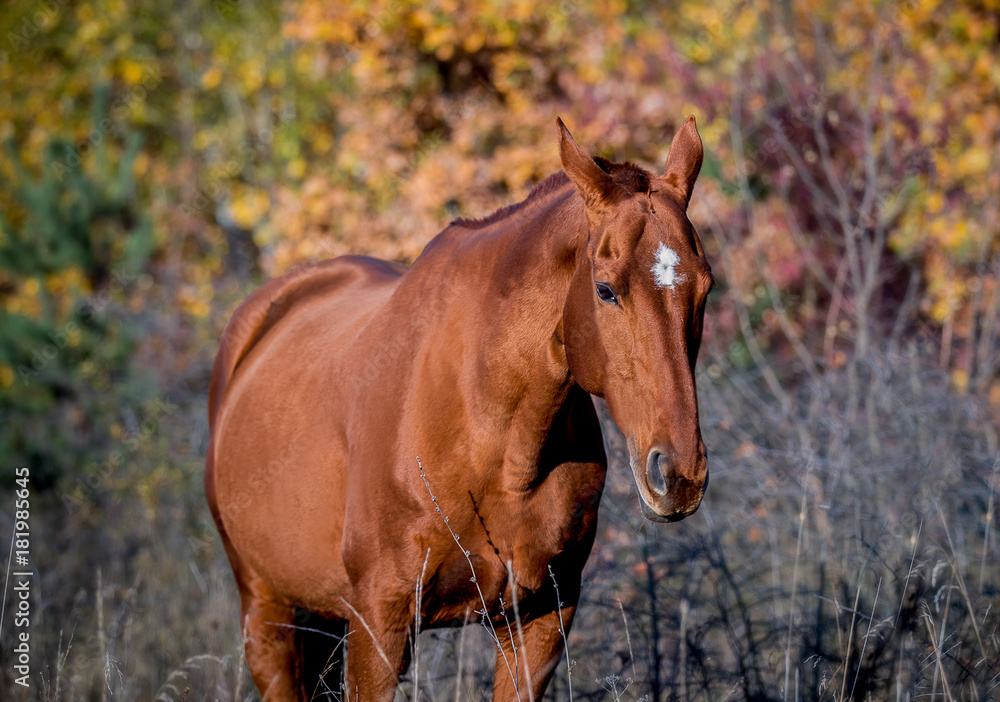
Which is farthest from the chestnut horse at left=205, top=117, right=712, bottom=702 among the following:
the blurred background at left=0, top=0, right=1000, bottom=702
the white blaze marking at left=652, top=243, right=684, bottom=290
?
the blurred background at left=0, top=0, right=1000, bottom=702

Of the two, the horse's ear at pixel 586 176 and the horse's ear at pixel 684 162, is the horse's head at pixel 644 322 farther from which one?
the horse's ear at pixel 684 162

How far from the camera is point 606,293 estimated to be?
2109 mm

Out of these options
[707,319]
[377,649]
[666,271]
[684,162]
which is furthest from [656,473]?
[707,319]

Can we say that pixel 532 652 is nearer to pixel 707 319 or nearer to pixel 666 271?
pixel 666 271

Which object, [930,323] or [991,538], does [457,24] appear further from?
[991,538]

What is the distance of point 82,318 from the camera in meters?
8.71

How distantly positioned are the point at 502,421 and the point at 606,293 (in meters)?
0.53

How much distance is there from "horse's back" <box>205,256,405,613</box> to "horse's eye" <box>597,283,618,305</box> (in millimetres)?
1135

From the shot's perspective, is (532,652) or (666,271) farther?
(532,652)

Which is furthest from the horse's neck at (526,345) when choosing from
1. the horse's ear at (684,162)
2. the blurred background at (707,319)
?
the blurred background at (707,319)

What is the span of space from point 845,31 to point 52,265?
29.0ft

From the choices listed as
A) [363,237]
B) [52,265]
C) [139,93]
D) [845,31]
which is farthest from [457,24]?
[139,93]

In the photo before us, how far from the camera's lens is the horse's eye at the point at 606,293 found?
2.09 metres

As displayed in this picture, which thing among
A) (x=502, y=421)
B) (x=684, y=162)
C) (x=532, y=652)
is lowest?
(x=532, y=652)
